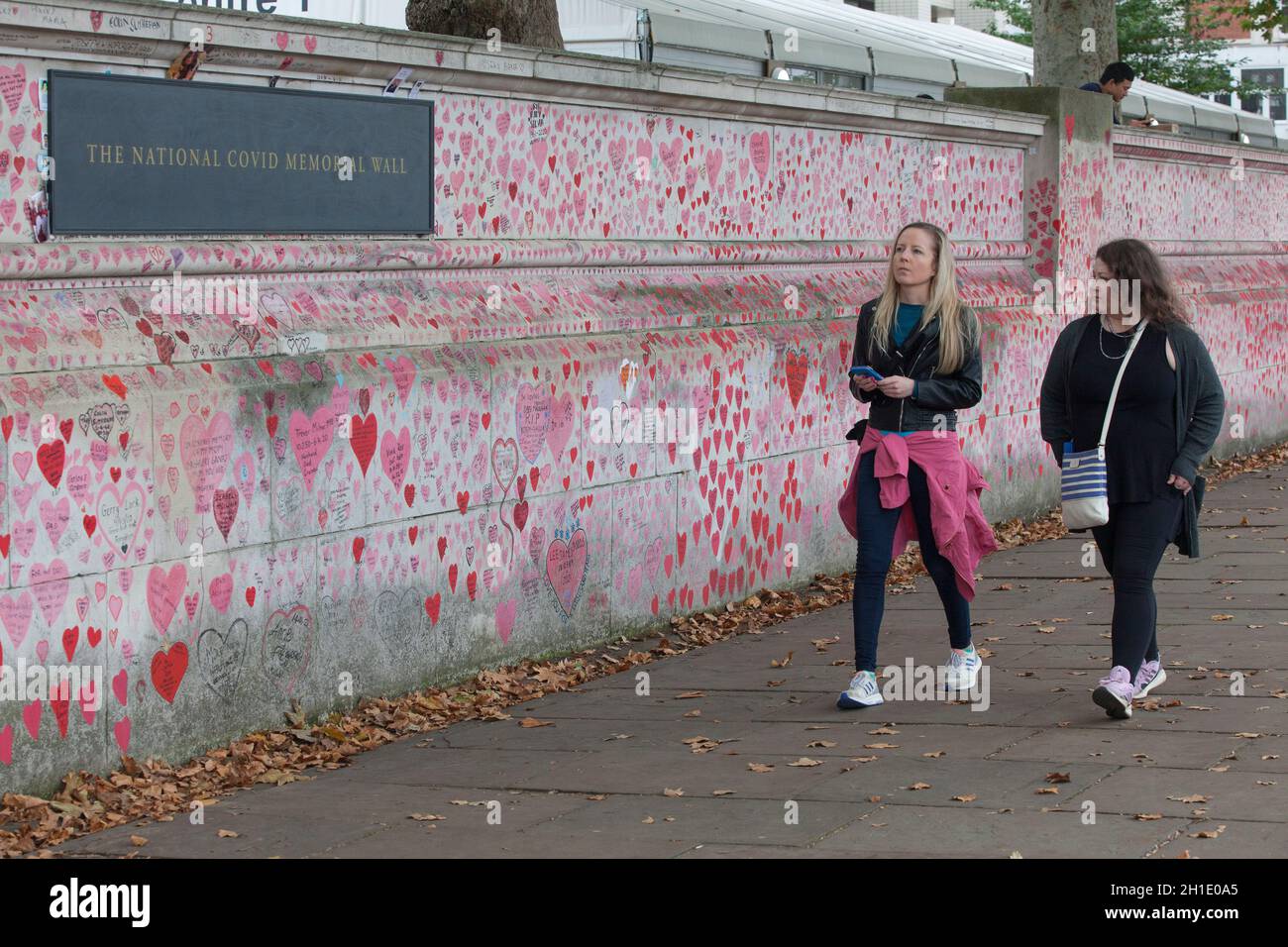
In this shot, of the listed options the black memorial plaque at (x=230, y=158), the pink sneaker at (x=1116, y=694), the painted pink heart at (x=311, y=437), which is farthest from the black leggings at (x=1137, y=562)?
the black memorial plaque at (x=230, y=158)

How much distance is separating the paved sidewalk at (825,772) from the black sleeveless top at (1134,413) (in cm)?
88

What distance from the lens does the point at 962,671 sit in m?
7.86

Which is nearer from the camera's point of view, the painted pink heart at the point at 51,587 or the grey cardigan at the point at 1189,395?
the painted pink heart at the point at 51,587

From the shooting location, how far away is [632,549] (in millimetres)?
9211

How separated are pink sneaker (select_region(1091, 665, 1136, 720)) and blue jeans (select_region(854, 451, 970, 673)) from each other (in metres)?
0.76

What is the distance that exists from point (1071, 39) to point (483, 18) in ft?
28.5

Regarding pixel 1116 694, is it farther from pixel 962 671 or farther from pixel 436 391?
pixel 436 391

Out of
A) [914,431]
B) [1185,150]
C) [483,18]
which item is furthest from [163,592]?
[1185,150]

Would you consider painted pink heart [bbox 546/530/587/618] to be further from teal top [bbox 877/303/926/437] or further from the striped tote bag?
the striped tote bag

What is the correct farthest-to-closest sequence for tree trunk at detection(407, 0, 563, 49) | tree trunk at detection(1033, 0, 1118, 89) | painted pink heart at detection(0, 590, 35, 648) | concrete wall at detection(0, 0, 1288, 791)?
tree trunk at detection(1033, 0, 1118, 89)
tree trunk at detection(407, 0, 563, 49)
concrete wall at detection(0, 0, 1288, 791)
painted pink heart at detection(0, 590, 35, 648)

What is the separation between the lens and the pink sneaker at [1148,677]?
7.57 metres

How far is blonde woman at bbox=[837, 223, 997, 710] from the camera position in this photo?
7574mm

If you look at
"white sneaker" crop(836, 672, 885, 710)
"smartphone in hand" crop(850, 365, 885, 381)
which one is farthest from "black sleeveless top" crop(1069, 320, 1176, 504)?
"white sneaker" crop(836, 672, 885, 710)

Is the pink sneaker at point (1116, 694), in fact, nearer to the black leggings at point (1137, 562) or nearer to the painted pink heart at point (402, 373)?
the black leggings at point (1137, 562)
